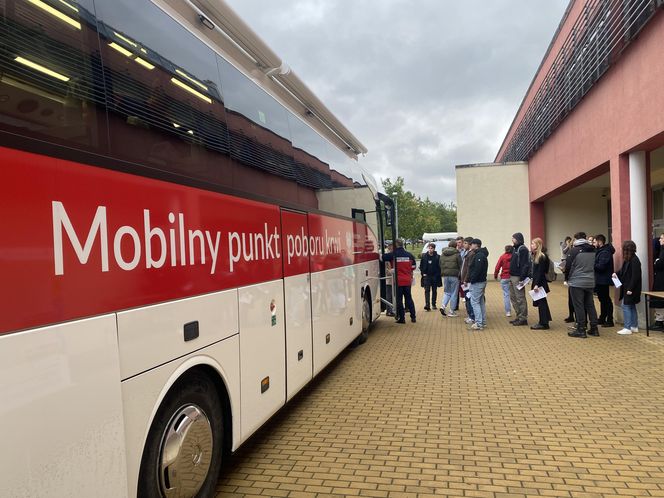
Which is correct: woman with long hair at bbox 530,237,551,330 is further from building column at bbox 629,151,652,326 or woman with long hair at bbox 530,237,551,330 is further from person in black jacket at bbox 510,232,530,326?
building column at bbox 629,151,652,326

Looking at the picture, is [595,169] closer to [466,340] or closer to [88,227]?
[466,340]

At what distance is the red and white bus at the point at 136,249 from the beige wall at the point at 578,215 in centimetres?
1789

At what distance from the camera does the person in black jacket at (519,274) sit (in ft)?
30.9

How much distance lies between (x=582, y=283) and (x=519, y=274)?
150 centimetres

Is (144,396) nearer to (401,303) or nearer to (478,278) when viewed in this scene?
(478,278)

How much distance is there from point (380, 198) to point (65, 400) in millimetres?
8374

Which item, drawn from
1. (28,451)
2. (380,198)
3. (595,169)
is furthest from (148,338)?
(595,169)

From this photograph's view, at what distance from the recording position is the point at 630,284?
7809 millimetres

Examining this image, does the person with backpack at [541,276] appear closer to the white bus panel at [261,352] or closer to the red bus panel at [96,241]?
the white bus panel at [261,352]

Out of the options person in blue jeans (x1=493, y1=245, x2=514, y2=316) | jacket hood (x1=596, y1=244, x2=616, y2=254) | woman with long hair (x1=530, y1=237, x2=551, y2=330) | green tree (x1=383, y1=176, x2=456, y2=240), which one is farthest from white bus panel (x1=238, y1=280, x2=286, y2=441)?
green tree (x1=383, y1=176, x2=456, y2=240)

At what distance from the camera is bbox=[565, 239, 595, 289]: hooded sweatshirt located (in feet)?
26.3

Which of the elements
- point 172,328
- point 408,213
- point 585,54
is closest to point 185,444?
point 172,328

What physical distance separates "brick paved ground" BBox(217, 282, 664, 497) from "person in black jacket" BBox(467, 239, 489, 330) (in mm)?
1804

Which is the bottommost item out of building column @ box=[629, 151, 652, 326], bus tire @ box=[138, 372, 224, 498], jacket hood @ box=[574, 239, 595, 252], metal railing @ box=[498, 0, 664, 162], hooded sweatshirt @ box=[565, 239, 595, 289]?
bus tire @ box=[138, 372, 224, 498]
